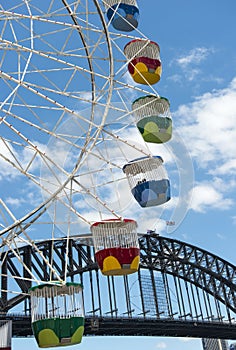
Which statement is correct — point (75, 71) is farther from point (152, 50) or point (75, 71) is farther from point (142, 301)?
point (142, 301)

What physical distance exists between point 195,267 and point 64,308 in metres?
66.7

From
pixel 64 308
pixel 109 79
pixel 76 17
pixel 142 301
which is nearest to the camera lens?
pixel 64 308

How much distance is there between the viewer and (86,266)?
209 feet

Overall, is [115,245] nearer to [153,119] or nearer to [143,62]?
[153,119]

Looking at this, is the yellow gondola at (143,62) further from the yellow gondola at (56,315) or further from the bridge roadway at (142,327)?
the bridge roadway at (142,327)

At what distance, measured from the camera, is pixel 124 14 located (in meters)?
22.6

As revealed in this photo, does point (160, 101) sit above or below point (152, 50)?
below

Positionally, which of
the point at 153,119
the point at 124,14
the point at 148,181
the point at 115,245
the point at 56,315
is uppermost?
the point at 124,14

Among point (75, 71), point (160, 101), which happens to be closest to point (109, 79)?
point (75, 71)

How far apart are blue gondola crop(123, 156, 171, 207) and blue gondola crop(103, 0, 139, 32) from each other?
591 cm

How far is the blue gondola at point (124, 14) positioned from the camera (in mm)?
22469

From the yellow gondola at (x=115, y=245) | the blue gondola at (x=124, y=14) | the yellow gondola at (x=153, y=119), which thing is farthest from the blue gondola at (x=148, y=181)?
the blue gondola at (x=124, y=14)

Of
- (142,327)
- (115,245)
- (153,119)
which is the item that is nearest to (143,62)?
(153,119)

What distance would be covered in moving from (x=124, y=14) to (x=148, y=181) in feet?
23.9
